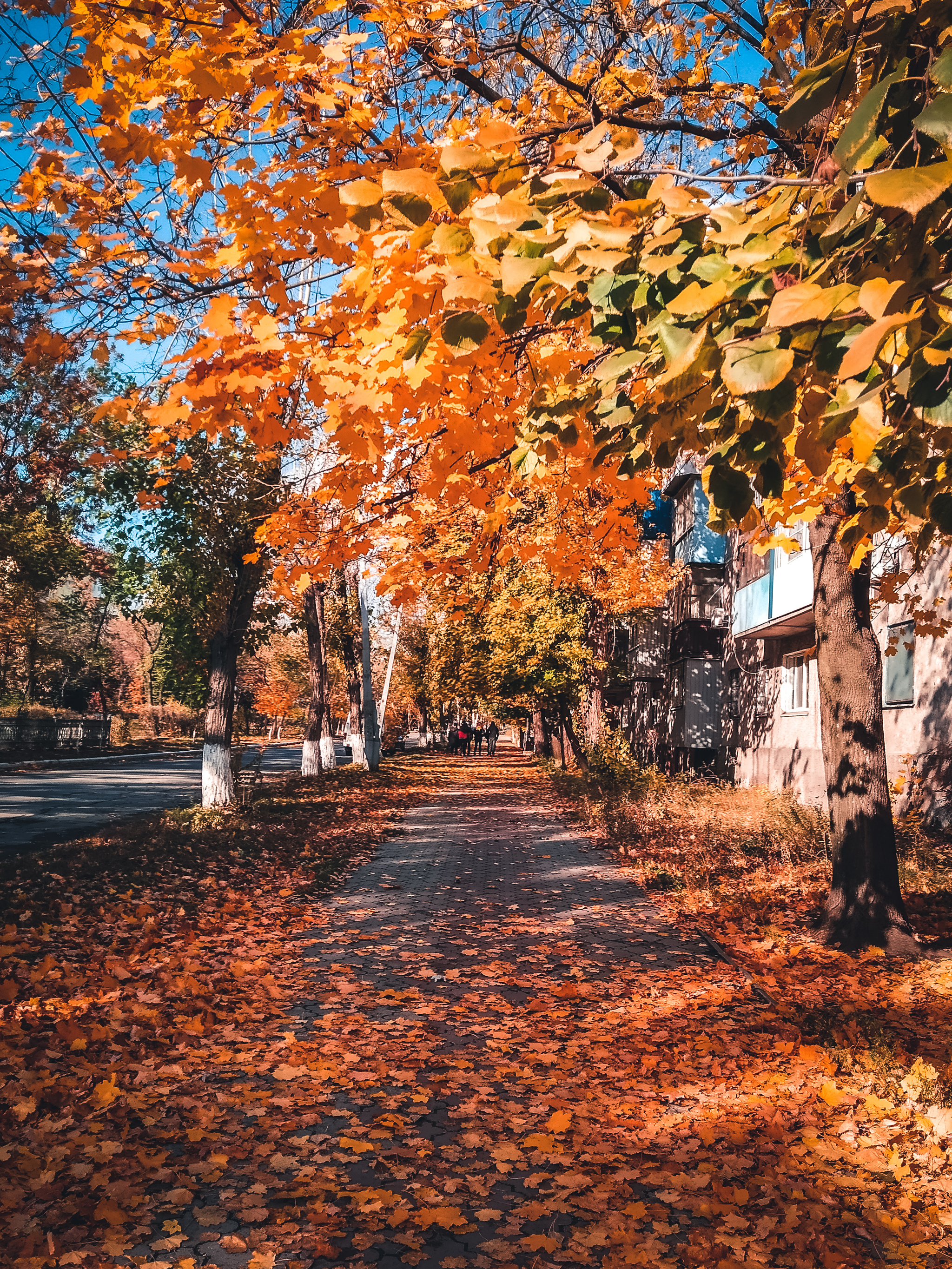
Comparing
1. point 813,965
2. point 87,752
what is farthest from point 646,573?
point 87,752

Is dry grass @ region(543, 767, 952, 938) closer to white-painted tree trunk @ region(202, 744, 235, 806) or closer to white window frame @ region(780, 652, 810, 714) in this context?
white window frame @ region(780, 652, 810, 714)

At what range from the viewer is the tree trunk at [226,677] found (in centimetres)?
1428

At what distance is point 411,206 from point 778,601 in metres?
15.8

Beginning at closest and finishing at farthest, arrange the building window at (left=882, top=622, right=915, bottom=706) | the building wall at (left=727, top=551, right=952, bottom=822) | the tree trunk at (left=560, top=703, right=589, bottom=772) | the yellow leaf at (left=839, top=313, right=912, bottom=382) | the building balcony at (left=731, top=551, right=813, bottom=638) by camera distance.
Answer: the yellow leaf at (left=839, top=313, right=912, bottom=382) → the building wall at (left=727, top=551, right=952, bottom=822) → the building window at (left=882, top=622, right=915, bottom=706) → the building balcony at (left=731, top=551, right=813, bottom=638) → the tree trunk at (left=560, top=703, right=589, bottom=772)

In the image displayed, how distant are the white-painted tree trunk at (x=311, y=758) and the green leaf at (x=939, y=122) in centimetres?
2152

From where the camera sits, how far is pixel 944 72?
173cm

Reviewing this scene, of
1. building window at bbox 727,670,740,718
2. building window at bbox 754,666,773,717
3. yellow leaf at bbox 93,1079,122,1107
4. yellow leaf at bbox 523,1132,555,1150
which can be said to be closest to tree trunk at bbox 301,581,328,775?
building window at bbox 727,670,740,718

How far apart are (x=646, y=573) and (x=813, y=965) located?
1395 centimetres

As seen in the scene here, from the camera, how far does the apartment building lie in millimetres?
12539

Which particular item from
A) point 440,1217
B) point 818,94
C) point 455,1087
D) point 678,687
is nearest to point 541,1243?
point 440,1217

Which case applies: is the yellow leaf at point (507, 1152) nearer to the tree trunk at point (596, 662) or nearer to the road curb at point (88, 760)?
the tree trunk at point (596, 662)

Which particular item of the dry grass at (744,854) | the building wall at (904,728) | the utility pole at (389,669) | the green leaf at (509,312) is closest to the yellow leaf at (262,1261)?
the green leaf at (509,312)

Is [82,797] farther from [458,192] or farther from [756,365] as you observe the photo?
[756,365]

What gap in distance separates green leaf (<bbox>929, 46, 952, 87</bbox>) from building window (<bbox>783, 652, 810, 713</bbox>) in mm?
17975
